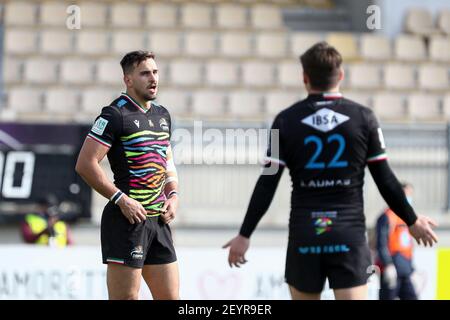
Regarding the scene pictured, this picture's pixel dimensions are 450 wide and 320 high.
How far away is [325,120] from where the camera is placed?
4766mm

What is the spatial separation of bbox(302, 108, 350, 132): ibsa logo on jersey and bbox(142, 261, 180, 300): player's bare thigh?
151 cm

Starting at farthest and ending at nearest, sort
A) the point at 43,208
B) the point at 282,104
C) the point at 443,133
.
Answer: the point at 282,104
the point at 443,133
the point at 43,208

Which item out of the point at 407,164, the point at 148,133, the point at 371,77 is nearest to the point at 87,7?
the point at 371,77

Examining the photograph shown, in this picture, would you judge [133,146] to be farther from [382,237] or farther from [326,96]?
[382,237]

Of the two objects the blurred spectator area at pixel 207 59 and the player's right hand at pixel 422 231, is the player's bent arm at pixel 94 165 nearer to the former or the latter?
the player's right hand at pixel 422 231

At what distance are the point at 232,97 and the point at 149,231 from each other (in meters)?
9.57

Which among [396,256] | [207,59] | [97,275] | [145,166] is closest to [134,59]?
[145,166]

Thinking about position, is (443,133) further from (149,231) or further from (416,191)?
(149,231)

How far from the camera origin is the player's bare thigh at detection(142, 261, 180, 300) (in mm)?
5703

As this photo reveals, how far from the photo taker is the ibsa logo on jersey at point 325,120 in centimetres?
476
